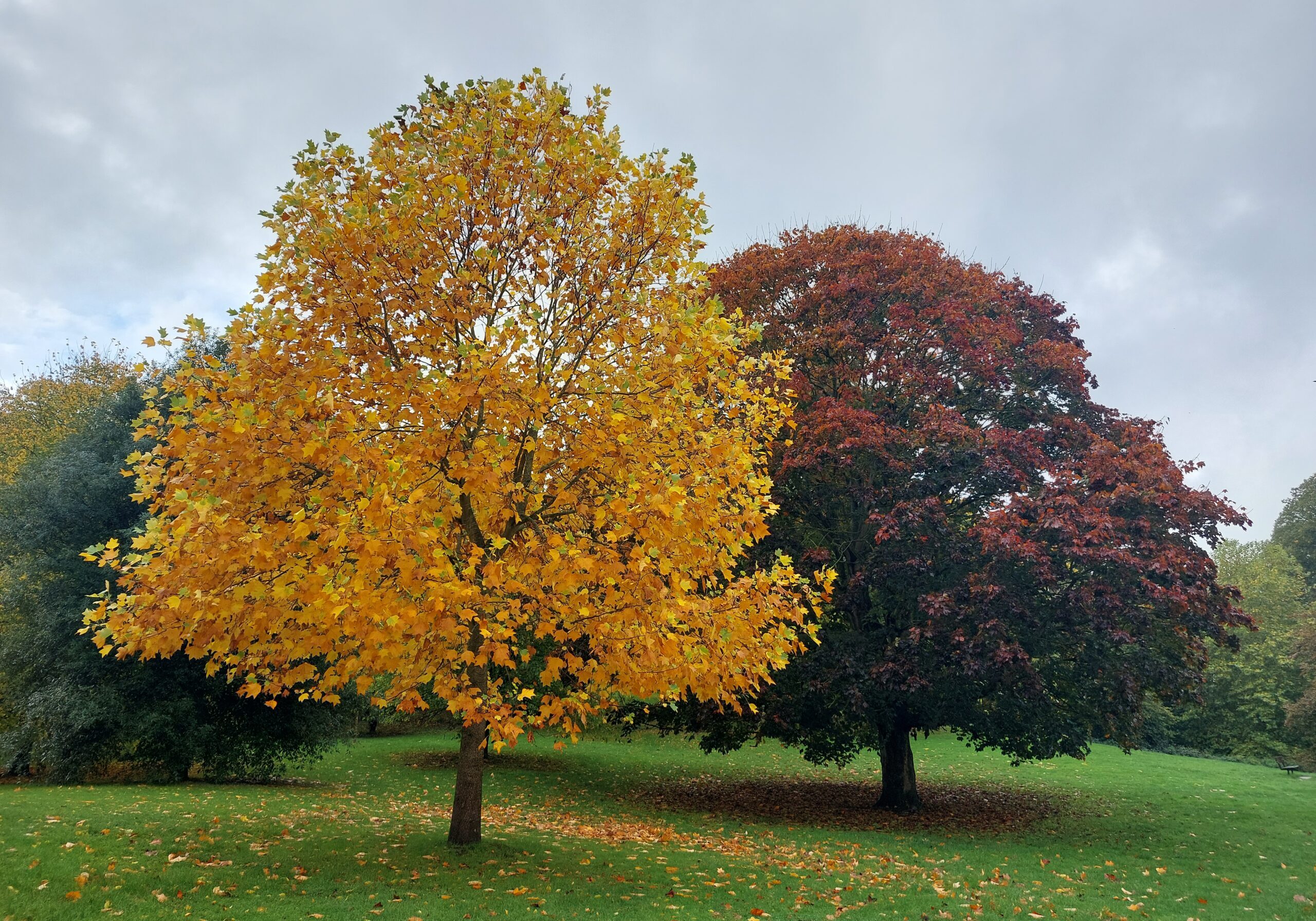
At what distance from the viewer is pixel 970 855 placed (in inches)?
476

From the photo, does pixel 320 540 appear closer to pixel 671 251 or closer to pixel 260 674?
pixel 260 674

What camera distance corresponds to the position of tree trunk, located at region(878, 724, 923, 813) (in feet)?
54.5

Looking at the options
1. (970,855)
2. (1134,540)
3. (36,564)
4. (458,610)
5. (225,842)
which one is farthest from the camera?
(36,564)

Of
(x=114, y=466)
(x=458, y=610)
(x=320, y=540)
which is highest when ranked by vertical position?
(x=114, y=466)

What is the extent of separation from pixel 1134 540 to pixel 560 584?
1168 cm

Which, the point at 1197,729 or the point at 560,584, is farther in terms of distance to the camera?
the point at 1197,729

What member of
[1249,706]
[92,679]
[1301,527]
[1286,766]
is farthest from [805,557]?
[1301,527]

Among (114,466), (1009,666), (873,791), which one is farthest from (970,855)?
(114,466)

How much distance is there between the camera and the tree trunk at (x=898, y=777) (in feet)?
54.5

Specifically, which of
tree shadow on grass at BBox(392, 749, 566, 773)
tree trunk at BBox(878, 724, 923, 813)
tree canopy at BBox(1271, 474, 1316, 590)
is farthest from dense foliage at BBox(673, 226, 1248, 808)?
tree canopy at BBox(1271, 474, 1316, 590)

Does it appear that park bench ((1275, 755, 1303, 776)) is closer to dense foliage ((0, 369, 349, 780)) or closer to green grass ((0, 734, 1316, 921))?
green grass ((0, 734, 1316, 921))

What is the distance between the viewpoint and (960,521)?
49.8 ft

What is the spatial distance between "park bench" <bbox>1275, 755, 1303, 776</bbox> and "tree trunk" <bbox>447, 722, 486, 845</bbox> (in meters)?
33.1

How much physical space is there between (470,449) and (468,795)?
16.0 ft
